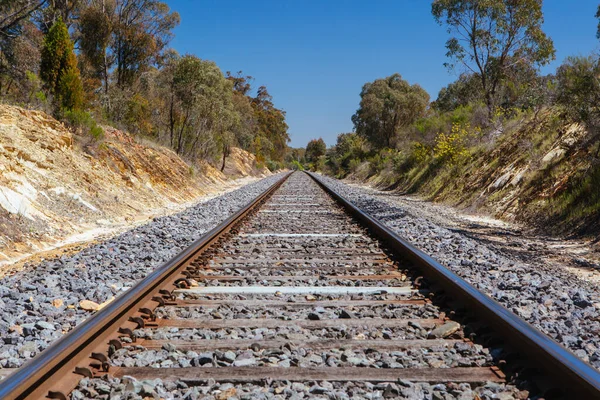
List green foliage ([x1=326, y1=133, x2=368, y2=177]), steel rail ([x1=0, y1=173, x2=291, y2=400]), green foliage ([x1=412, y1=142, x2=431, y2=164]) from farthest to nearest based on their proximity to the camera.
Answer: green foliage ([x1=326, y1=133, x2=368, y2=177])
green foliage ([x1=412, y1=142, x2=431, y2=164])
steel rail ([x1=0, y1=173, x2=291, y2=400])

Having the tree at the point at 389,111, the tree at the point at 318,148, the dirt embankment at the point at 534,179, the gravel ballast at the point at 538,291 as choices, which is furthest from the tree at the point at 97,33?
the tree at the point at 318,148

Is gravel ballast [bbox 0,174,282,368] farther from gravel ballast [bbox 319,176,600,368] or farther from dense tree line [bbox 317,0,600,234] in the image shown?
dense tree line [bbox 317,0,600,234]

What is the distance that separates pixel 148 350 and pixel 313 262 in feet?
9.26

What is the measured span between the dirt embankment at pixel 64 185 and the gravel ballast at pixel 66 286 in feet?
4.70

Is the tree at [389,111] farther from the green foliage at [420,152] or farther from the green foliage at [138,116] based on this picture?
the green foliage at [138,116]

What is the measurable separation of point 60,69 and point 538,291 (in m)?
14.5

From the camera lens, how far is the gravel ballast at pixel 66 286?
336 centimetres

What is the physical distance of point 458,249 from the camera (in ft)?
21.7

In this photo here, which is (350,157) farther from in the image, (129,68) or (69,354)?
(69,354)

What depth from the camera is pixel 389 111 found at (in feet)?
140

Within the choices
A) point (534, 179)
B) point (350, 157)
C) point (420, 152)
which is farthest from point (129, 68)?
point (350, 157)

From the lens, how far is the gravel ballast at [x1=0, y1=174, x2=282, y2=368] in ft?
11.0

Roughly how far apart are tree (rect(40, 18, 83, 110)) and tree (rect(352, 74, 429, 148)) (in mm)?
30228

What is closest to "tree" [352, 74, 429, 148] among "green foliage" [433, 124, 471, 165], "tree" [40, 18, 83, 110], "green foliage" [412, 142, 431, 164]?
"green foliage" [412, 142, 431, 164]
